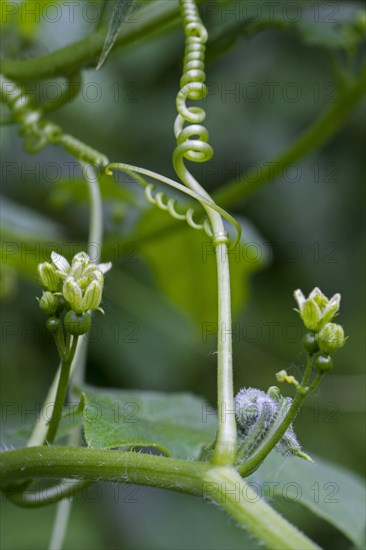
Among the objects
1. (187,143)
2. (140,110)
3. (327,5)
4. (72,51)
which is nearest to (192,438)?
(187,143)

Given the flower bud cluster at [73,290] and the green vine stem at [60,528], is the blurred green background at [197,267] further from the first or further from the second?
the flower bud cluster at [73,290]

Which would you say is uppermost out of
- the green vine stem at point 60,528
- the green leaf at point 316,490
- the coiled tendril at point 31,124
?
the coiled tendril at point 31,124

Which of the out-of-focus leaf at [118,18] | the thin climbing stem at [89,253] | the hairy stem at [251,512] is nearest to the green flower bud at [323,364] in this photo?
the hairy stem at [251,512]

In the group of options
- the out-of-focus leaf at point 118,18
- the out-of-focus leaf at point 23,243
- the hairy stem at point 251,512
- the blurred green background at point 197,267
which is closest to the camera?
the hairy stem at point 251,512

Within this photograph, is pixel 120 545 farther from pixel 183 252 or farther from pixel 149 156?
pixel 149 156

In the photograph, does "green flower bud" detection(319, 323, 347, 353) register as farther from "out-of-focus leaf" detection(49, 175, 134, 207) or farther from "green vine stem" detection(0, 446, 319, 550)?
"out-of-focus leaf" detection(49, 175, 134, 207)
